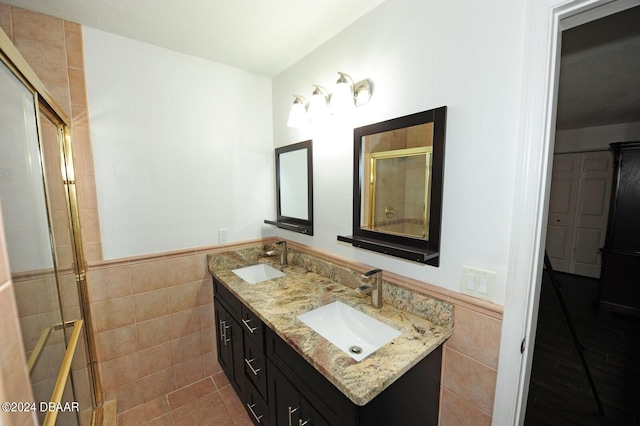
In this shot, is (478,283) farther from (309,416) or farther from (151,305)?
(151,305)

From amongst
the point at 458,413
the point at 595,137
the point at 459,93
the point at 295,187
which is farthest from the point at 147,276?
the point at 595,137

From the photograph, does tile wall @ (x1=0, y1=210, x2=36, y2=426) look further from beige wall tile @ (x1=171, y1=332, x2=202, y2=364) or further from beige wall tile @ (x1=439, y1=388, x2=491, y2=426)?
beige wall tile @ (x1=171, y1=332, x2=202, y2=364)

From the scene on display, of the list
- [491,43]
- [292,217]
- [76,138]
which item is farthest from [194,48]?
[491,43]

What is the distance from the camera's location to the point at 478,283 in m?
1.03

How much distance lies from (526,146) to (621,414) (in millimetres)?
2118

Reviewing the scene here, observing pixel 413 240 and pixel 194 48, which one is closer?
pixel 413 240

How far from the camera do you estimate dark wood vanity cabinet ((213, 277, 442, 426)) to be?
900 millimetres

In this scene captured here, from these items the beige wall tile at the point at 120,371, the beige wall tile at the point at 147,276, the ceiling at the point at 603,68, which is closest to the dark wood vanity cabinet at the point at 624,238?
the ceiling at the point at 603,68

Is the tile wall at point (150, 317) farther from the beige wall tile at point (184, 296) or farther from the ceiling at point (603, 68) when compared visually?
the ceiling at point (603, 68)

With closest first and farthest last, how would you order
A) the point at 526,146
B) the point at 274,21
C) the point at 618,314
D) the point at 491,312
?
the point at 526,146 < the point at 491,312 < the point at 274,21 < the point at 618,314

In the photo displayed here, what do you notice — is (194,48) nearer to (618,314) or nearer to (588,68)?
(588,68)

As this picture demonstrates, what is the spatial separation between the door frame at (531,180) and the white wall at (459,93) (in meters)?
0.04

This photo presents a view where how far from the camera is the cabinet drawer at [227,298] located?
1.63m

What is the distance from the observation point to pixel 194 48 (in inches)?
67.6
